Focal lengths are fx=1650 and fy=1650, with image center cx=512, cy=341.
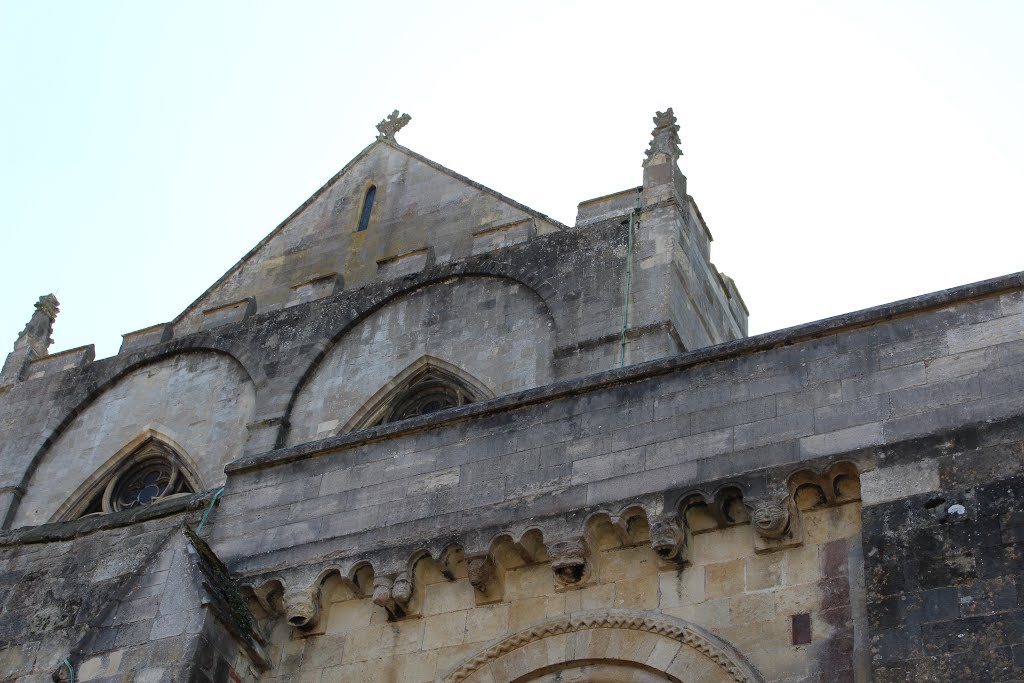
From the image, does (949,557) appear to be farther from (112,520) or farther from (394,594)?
(112,520)

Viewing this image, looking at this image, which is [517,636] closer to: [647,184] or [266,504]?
[266,504]

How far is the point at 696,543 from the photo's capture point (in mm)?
10766

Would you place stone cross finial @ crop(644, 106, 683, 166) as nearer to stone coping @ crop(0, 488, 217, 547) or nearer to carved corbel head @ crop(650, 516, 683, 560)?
stone coping @ crop(0, 488, 217, 547)

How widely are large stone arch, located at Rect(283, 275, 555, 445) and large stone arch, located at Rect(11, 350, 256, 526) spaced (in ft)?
3.21

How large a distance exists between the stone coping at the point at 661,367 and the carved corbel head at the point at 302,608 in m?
1.33

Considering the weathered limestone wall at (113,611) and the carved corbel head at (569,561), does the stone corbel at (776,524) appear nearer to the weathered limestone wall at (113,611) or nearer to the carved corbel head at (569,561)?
the carved corbel head at (569,561)

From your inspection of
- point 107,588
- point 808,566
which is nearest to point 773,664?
point 808,566

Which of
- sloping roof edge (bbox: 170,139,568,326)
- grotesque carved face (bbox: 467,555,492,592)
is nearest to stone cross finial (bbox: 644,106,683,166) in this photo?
sloping roof edge (bbox: 170,139,568,326)

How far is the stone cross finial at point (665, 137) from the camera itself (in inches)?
A: 810

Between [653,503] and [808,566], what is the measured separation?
1.12 metres

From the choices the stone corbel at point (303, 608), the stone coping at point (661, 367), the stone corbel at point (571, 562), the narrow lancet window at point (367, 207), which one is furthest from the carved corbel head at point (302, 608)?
the narrow lancet window at point (367, 207)

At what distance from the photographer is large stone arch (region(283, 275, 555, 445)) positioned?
18.8 meters

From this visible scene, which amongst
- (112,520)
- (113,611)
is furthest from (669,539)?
(112,520)

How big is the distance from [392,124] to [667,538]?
1573 centimetres
